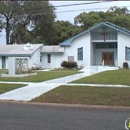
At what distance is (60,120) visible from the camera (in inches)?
380

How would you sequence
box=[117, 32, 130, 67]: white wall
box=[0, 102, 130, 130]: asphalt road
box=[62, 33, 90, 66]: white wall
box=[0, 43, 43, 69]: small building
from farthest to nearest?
1. box=[62, 33, 90, 66]: white wall
2. box=[0, 43, 43, 69]: small building
3. box=[117, 32, 130, 67]: white wall
4. box=[0, 102, 130, 130]: asphalt road

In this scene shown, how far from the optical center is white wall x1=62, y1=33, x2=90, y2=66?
45.8 m

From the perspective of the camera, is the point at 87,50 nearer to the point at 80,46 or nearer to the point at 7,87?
the point at 80,46

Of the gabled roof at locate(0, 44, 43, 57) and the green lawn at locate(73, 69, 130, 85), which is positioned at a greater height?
the gabled roof at locate(0, 44, 43, 57)

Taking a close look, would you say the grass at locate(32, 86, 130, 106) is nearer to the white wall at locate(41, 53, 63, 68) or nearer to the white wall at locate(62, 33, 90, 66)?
the white wall at locate(62, 33, 90, 66)

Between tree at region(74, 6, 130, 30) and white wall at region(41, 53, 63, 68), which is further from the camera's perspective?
tree at region(74, 6, 130, 30)

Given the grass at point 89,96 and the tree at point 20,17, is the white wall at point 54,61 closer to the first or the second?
the tree at point 20,17

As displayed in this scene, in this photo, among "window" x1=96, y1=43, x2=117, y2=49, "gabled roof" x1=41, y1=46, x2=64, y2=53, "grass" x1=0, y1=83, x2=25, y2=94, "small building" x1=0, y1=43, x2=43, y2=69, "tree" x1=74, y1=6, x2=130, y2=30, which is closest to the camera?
"grass" x1=0, y1=83, x2=25, y2=94

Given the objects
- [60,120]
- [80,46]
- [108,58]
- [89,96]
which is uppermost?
[80,46]

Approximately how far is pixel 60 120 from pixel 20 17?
56.5 meters

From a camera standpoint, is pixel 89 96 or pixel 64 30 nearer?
pixel 89 96

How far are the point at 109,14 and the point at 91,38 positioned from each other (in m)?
20.6

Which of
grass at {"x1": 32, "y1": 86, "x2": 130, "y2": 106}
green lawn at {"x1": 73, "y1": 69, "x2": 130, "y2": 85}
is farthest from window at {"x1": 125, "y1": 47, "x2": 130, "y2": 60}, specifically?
grass at {"x1": 32, "y1": 86, "x2": 130, "y2": 106}

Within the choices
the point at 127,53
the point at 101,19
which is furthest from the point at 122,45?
the point at 101,19
